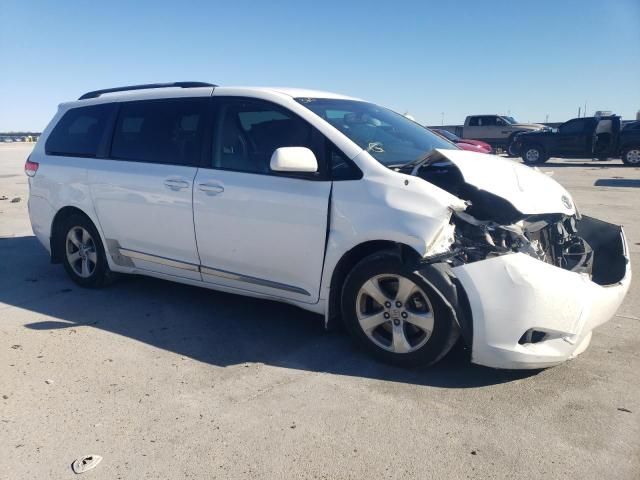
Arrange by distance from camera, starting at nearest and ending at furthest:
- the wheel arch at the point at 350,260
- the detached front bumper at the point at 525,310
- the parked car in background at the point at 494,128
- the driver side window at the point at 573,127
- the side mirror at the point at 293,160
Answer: the detached front bumper at the point at 525,310
the wheel arch at the point at 350,260
the side mirror at the point at 293,160
the driver side window at the point at 573,127
the parked car in background at the point at 494,128

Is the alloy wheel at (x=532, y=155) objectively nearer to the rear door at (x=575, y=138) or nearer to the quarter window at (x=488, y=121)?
the rear door at (x=575, y=138)

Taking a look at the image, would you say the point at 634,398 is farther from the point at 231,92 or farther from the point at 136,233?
the point at 136,233

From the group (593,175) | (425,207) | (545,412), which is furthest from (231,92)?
(593,175)

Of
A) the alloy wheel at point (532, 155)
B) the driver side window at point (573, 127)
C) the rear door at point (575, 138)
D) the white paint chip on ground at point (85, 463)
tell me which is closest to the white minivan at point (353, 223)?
the white paint chip on ground at point (85, 463)

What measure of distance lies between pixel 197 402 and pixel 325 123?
2045mm

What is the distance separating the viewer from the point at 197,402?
318cm

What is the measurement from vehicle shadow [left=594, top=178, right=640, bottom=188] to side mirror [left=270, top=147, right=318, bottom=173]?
12643mm

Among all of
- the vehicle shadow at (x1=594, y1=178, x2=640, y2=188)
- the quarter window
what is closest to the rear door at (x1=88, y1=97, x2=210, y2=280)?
the vehicle shadow at (x1=594, y1=178, x2=640, y2=188)

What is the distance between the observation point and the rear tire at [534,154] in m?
21.7

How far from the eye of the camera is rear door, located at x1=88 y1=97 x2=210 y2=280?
436 centimetres

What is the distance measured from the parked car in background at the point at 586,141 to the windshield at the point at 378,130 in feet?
59.1

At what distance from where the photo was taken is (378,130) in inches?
166

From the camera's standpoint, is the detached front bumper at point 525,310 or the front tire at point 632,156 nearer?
the detached front bumper at point 525,310

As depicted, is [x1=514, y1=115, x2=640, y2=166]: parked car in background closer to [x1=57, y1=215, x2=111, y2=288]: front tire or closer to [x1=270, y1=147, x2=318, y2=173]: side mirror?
[x1=270, y1=147, x2=318, y2=173]: side mirror
